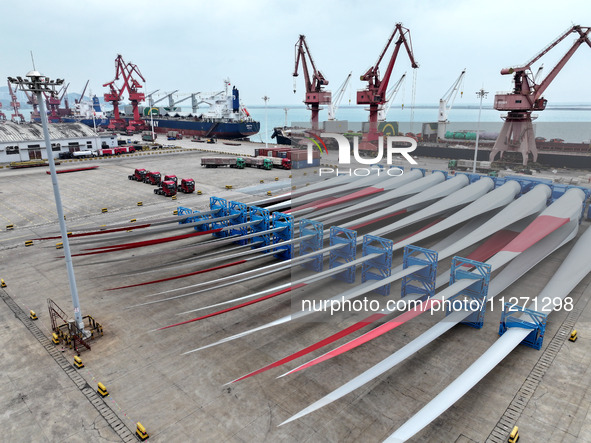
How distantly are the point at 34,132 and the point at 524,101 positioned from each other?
8851cm

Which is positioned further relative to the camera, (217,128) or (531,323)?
(217,128)

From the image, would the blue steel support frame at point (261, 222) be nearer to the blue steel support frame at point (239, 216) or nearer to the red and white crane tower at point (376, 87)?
the blue steel support frame at point (239, 216)

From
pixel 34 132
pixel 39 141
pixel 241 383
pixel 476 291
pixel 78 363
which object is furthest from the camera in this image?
pixel 34 132

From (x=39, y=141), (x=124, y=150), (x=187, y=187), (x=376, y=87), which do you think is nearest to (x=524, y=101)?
(x=376, y=87)

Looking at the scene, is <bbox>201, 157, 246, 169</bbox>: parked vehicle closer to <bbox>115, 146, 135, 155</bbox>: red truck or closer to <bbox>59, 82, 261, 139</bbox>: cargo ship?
<bbox>115, 146, 135, 155</bbox>: red truck

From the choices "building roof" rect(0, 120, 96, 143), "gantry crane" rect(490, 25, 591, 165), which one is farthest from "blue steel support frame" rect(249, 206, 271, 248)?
Answer: "building roof" rect(0, 120, 96, 143)

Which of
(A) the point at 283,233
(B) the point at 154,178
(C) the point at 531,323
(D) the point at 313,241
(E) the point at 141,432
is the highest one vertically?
(B) the point at 154,178

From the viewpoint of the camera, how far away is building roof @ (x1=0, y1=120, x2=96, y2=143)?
71.4 meters

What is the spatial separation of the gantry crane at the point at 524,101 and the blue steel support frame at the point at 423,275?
5329 cm

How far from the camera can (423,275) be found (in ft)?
68.8

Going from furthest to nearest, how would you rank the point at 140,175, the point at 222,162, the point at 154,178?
the point at 222,162, the point at 140,175, the point at 154,178

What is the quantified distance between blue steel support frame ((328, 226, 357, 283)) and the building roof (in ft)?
237

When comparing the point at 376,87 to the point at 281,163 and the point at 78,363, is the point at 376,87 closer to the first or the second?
the point at 281,163

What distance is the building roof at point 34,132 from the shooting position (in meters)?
71.4
